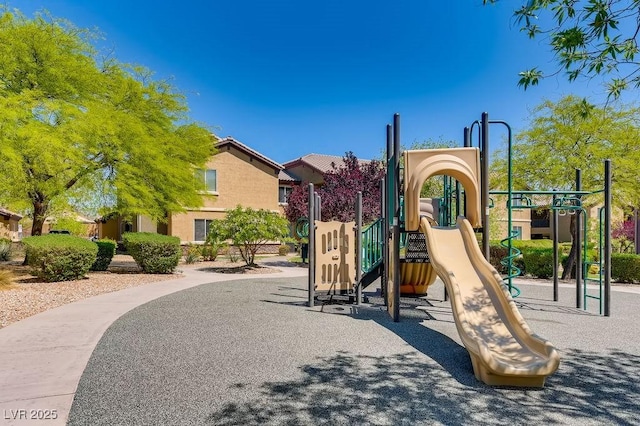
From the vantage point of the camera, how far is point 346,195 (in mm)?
18375

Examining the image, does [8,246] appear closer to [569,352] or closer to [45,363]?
[45,363]

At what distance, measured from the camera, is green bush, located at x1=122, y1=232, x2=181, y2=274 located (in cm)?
1451

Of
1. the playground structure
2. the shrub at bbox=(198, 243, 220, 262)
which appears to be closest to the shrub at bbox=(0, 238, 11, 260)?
the shrub at bbox=(198, 243, 220, 262)

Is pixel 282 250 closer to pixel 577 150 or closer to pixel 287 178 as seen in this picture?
pixel 287 178

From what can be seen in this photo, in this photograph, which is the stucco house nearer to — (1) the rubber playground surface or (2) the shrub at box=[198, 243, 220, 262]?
(2) the shrub at box=[198, 243, 220, 262]

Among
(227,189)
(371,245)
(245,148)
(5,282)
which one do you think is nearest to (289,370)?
(371,245)

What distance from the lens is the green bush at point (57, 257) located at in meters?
11.3

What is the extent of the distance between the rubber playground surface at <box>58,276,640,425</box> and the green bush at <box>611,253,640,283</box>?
287 inches

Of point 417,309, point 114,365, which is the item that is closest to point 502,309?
point 417,309

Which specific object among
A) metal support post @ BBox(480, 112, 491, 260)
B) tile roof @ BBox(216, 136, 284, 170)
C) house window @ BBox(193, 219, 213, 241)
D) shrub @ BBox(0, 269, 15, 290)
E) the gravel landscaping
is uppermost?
tile roof @ BBox(216, 136, 284, 170)

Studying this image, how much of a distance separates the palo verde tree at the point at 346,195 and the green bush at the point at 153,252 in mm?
6863

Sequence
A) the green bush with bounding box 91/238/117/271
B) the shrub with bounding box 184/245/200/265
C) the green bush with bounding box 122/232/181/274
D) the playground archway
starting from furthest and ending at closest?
the shrub with bounding box 184/245/200/265, the green bush with bounding box 91/238/117/271, the green bush with bounding box 122/232/181/274, the playground archway

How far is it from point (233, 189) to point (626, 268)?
Result: 2125cm

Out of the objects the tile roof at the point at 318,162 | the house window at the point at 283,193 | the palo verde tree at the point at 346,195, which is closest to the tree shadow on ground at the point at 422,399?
the palo verde tree at the point at 346,195
